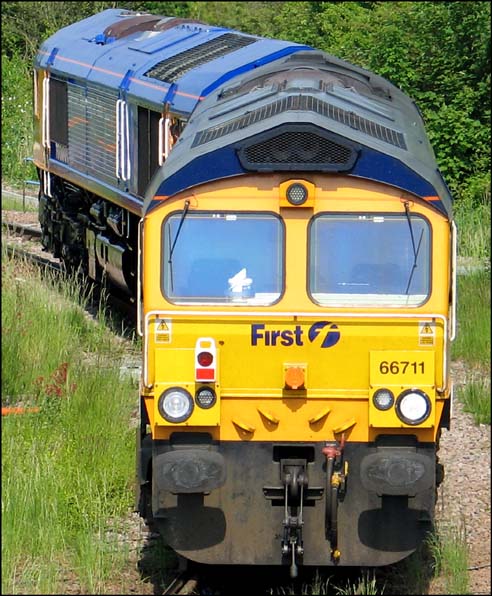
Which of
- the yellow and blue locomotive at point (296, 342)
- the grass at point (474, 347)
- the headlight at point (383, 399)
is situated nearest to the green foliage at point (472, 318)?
the grass at point (474, 347)

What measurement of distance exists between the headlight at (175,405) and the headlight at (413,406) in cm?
111

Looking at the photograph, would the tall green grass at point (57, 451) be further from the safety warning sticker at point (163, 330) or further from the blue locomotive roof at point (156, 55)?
the blue locomotive roof at point (156, 55)

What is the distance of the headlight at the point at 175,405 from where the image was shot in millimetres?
6781

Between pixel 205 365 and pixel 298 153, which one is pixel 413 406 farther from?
pixel 298 153

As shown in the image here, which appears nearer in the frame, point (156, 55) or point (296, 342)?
point (296, 342)

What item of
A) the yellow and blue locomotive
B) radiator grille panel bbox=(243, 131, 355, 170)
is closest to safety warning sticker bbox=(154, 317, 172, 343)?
the yellow and blue locomotive

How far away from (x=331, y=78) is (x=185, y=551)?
130 inches

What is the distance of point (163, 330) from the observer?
6.89 metres

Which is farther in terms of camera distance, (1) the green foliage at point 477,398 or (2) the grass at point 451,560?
(1) the green foliage at point 477,398

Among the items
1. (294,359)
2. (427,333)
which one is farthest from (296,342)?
(427,333)

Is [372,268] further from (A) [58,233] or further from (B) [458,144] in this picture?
(B) [458,144]

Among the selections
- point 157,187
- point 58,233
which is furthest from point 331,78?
point 58,233

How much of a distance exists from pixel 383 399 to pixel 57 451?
9.04ft

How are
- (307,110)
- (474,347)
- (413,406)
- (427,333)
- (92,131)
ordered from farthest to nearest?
(92,131), (474,347), (307,110), (427,333), (413,406)
